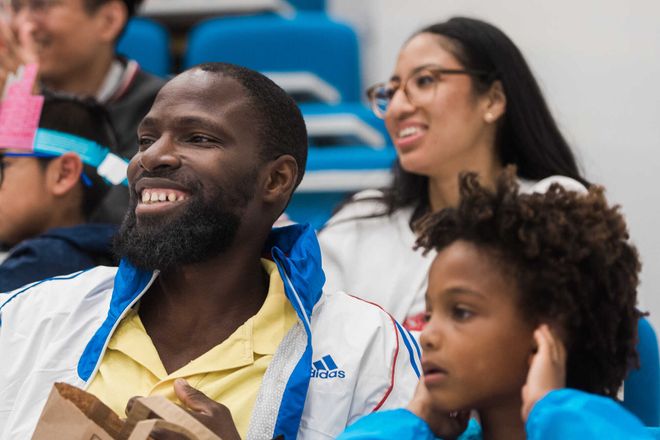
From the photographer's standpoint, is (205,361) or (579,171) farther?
(579,171)

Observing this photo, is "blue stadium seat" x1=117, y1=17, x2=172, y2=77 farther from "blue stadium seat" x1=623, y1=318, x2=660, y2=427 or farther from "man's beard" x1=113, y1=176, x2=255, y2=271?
"blue stadium seat" x1=623, y1=318, x2=660, y2=427

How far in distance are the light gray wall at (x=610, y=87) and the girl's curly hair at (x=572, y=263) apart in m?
1.34

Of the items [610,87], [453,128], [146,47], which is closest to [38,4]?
[146,47]

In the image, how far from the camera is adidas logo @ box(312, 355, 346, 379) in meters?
1.98

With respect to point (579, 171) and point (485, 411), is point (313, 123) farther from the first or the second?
point (485, 411)

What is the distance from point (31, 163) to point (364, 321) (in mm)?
1232

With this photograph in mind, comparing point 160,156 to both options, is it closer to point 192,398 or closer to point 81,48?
point 192,398

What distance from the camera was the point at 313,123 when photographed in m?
4.14

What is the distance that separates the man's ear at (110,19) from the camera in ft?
12.9

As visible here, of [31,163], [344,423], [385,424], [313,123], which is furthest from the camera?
[313,123]

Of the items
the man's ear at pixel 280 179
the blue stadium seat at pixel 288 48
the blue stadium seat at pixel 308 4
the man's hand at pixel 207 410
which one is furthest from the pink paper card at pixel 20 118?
the blue stadium seat at pixel 308 4

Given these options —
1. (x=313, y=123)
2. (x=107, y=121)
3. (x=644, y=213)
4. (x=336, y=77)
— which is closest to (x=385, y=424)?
(x=644, y=213)

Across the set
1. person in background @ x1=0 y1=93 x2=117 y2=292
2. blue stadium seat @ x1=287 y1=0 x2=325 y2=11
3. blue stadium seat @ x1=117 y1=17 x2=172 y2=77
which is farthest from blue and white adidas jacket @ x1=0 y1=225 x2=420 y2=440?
blue stadium seat @ x1=287 y1=0 x2=325 y2=11

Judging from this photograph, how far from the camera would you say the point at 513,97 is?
3.10 meters
